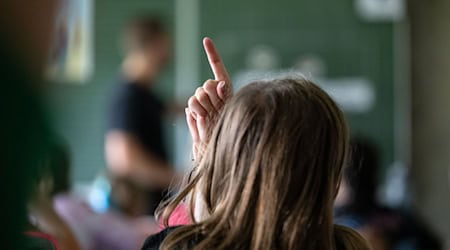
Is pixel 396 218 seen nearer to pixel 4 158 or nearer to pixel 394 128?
pixel 394 128

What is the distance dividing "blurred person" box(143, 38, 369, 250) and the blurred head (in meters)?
2.59

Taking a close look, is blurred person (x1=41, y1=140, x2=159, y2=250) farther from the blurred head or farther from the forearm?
the blurred head

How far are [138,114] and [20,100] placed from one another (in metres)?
3.24

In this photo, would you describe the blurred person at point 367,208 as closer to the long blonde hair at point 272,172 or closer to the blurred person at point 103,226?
the blurred person at point 103,226

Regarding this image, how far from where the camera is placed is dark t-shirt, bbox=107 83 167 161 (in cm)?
376

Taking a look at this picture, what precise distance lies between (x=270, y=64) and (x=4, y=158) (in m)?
4.62

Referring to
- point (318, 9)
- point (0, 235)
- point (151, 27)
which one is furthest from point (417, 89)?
point (0, 235)

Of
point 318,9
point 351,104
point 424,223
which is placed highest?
point 318,9

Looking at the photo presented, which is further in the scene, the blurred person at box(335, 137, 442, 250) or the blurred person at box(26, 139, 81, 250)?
the blurred person at box(335, 137, 442, 250)

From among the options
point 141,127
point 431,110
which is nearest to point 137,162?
point 141,127

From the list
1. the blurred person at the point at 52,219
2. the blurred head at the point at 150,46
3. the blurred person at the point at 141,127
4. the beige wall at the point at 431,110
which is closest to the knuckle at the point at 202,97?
the blurred person at the point at 52,219

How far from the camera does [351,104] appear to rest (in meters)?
5.09

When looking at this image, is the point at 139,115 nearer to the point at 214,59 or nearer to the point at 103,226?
the point at 103,226

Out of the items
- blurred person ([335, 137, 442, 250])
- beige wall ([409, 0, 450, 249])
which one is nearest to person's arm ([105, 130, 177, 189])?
blurred person ([335, 137, 442, 250])
